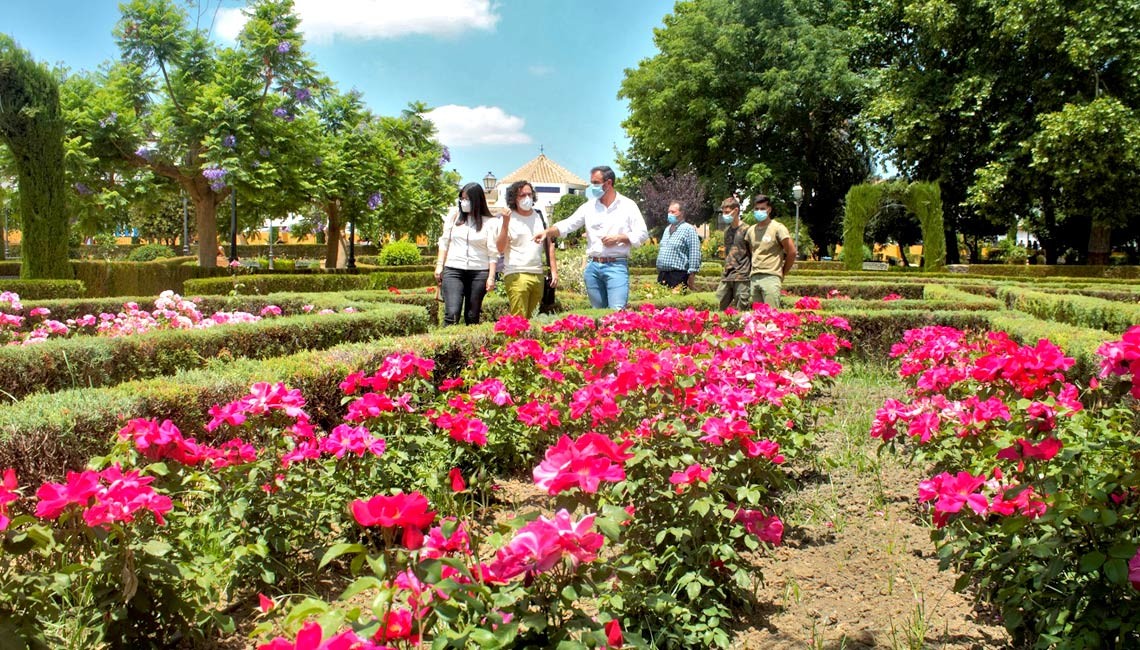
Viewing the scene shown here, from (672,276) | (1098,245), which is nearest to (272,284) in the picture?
(672,276)

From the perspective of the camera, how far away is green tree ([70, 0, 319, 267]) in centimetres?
1568

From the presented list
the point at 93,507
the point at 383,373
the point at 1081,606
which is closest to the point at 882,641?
the point at 1081,606

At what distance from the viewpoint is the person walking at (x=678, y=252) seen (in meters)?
8.85

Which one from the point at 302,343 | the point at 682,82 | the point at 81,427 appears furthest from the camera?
the point at 682,82

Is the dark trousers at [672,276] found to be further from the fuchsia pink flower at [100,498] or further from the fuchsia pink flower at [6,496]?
the fuchsia pink flower at [6,496]

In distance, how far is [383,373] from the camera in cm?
290

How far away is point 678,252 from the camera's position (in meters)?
9.05

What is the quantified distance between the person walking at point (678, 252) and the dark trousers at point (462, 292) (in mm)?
3094

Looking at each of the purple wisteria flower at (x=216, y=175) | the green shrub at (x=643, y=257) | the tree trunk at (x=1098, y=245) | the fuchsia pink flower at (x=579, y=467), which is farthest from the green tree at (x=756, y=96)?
the fuchsia pink flower at (x=579, y=467)

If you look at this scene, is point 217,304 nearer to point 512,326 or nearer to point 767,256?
Answer: point 512,326

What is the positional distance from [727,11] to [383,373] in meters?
28.3

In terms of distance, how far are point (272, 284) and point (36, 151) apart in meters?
4.39

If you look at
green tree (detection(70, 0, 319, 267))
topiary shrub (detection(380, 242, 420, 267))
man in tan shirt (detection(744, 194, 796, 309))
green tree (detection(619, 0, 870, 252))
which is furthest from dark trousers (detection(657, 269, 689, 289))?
topiary shrub (detection(380, 242, 420, 267))

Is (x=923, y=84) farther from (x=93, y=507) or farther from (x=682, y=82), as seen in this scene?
(x=93, y=507)
